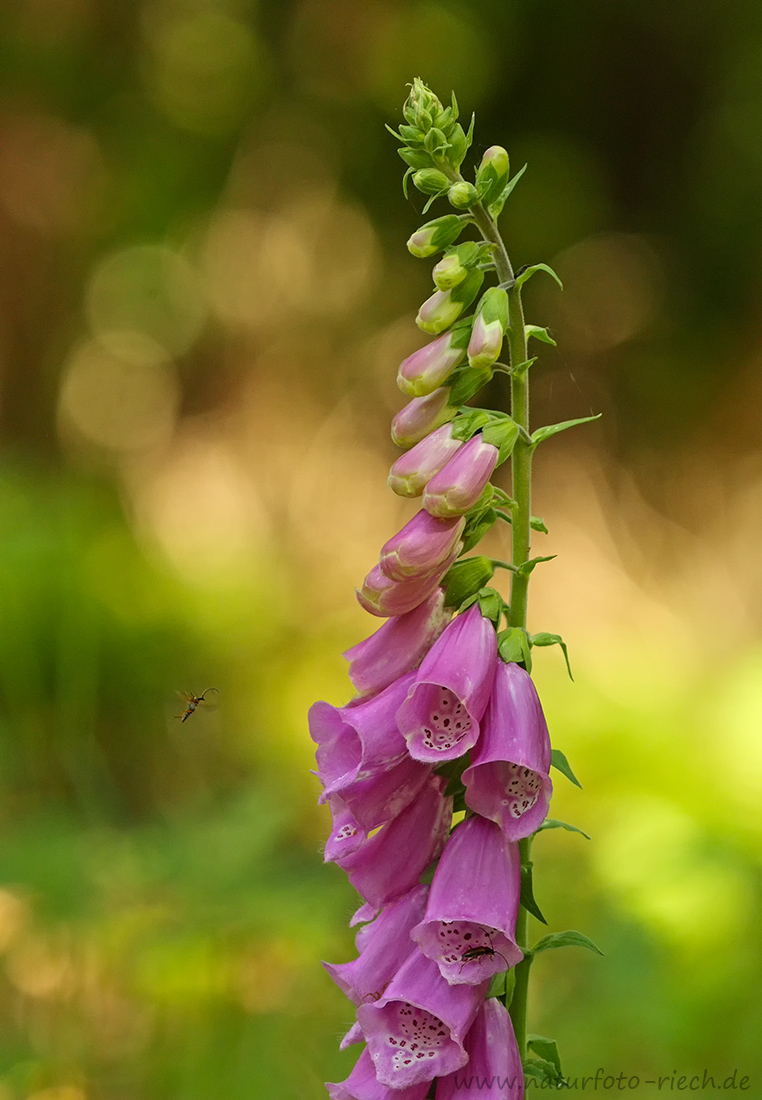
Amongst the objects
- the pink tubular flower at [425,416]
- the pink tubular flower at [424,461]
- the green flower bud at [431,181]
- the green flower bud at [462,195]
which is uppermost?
the green flower bud at [431,181]

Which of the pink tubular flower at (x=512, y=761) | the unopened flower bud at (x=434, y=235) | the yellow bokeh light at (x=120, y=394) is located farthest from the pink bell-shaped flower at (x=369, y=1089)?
the yellow bokeh light at (x=120, y=394)

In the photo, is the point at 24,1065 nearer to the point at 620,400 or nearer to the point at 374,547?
the point at 374,547

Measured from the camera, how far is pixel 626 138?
6.21 metres

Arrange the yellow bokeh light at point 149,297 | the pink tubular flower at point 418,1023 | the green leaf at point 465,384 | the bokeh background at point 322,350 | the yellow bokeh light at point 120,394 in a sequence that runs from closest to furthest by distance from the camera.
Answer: the pink tubular flower at point 418,1023, the green leaf at point 465,384, the bokeh background at point 322,350, the yellow bokeh light at point 120,394, the yellow bokeh light at point 149,297

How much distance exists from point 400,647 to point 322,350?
534cm

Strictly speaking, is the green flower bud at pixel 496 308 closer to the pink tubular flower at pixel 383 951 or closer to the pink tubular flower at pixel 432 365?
the pink tubular flower at pixel 432 365

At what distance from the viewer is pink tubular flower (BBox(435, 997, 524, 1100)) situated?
2.87ft

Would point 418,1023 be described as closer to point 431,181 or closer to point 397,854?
point 397,854

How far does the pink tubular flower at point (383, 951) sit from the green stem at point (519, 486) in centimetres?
10

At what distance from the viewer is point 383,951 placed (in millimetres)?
961

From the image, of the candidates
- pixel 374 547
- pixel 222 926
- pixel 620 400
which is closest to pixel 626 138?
pixel 620 400

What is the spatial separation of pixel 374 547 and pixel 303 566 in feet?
1.13

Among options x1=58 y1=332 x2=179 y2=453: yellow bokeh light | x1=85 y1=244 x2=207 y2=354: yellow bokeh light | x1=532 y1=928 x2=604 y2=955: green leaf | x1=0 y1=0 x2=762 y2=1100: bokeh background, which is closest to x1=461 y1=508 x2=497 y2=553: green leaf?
x1=532 y1=928 x2=604 y2=955: green leaf

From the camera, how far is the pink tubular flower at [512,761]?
889mm
